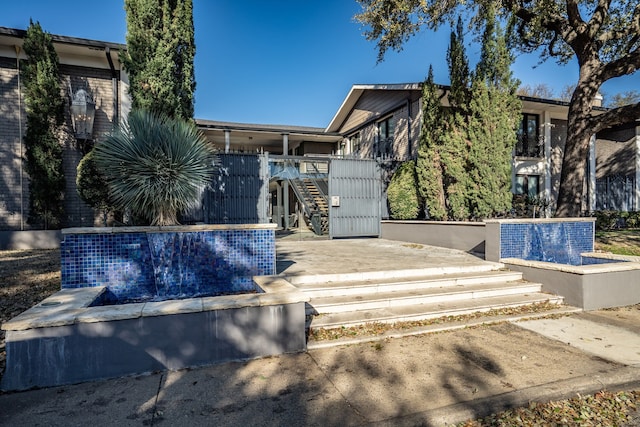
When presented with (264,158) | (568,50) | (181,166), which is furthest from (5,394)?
(568,50)

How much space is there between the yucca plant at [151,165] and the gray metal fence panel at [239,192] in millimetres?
4823

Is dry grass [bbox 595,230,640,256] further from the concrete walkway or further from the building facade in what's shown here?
the concrete walkway

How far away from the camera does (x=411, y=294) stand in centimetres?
468

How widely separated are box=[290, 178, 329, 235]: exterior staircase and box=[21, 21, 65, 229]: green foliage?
7.13 metres

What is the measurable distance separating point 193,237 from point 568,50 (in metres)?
12.5

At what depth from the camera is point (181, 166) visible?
4.58 m

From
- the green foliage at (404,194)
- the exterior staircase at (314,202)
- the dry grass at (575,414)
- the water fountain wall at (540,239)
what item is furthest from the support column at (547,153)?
the dry grass at (575,414)

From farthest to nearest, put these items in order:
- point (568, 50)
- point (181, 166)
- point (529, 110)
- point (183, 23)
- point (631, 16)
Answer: point (529, 110)
point (568, 50)
point (631, 16)
point (183, 23)
point (181, 166)

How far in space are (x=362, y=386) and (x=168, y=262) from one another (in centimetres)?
306

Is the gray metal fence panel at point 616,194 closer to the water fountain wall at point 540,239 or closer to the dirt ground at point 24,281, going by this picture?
the water fountain wall at point 540,239

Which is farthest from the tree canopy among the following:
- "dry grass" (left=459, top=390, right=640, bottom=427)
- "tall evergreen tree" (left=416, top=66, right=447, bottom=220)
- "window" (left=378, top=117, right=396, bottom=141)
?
"dry grass" (left=459, top=390, right=640, bottom=427)

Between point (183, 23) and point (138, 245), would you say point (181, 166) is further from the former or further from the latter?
point (183, 23)

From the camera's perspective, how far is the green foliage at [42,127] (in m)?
8.90

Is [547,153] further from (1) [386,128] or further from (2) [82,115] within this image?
(2) [82,115]
